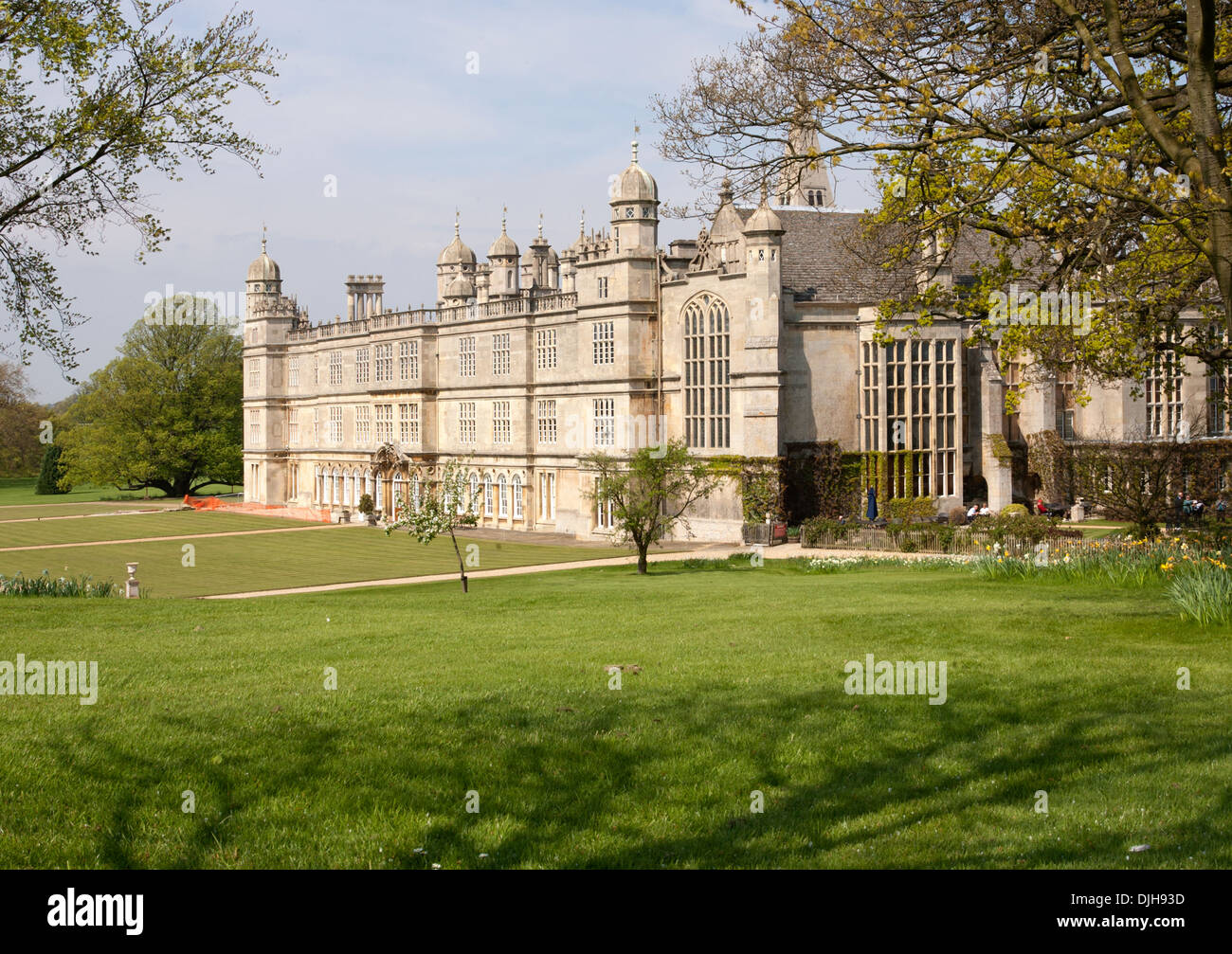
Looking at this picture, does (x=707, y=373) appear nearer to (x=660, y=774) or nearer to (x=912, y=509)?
(x=912, y=509)

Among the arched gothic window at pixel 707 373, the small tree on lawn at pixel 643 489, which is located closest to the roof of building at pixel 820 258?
the arched gothic window at pixel 707 373

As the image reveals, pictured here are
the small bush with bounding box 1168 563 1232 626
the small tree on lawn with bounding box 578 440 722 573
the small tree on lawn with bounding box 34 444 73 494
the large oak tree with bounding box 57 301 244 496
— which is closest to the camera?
the small bush with bounding box 1168 563 1232 626

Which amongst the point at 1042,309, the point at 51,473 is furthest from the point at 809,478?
the point at 51,473

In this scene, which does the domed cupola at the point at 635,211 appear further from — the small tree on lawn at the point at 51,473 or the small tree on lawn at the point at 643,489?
the small tree on lawn at the point at 51,473

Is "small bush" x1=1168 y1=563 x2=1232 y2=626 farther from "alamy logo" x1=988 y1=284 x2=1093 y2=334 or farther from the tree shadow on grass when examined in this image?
the tree shadow on grass

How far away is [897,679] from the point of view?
11711 millimetres

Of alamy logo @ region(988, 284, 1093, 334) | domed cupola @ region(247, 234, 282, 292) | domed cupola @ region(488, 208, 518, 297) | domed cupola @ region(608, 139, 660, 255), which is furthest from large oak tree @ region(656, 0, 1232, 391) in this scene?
domed cupola @ region(247, 234, 282, 292)

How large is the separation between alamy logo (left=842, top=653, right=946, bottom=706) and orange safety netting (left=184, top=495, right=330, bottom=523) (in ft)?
179

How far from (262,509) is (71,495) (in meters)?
33.7

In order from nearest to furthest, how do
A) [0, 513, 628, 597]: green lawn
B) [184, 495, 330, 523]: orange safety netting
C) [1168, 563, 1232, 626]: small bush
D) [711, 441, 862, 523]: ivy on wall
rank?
A: 1. [1168, 563, 1232, 626]: small bush
2. [0, 513, 628, 597]: green lawn
3. [711, 441, 862, 523]: ivy on wall
4. [184, 495, 330, 523]: orange safety netting

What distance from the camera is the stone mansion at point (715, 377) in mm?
42281

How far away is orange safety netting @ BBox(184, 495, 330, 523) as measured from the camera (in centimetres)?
6635

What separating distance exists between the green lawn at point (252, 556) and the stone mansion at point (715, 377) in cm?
314

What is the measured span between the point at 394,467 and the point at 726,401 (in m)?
24.0
